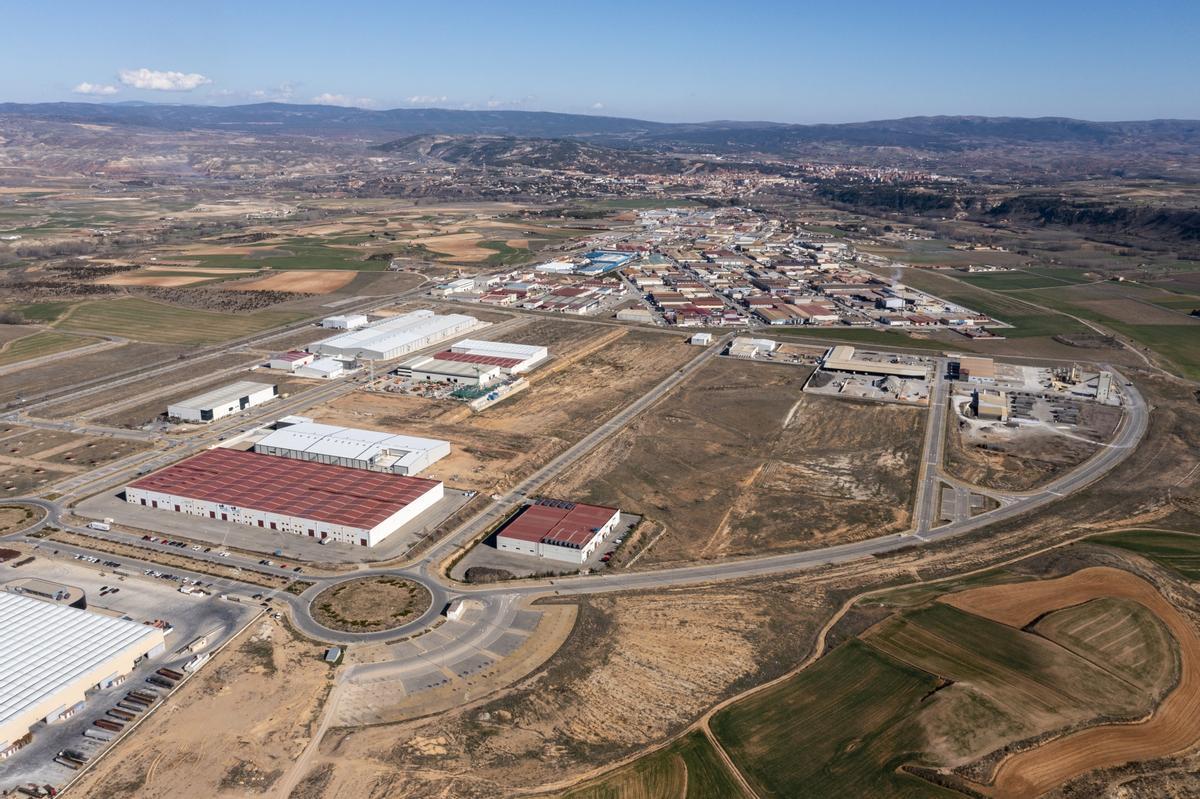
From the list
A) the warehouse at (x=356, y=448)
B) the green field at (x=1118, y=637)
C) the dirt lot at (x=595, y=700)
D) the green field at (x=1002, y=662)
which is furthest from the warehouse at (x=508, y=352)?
the green field at (x=1118, y=637)

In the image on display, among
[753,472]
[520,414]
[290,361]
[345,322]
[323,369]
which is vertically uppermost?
[345,322]

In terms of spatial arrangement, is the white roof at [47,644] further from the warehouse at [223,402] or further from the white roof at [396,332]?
the white roof at [396,332]

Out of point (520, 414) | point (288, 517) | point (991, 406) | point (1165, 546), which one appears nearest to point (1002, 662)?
point (1165, 546)

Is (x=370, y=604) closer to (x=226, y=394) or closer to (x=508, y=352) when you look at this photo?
(x=226, y=394)

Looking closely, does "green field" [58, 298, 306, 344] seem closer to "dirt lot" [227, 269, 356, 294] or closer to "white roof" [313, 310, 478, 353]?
"dirt lot" [227, 269, 356, 294]

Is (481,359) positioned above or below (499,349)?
below

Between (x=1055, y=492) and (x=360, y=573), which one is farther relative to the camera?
(x=1055, y=492)

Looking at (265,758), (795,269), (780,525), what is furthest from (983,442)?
(795,269)

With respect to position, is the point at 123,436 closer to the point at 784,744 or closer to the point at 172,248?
the point at 784,744
